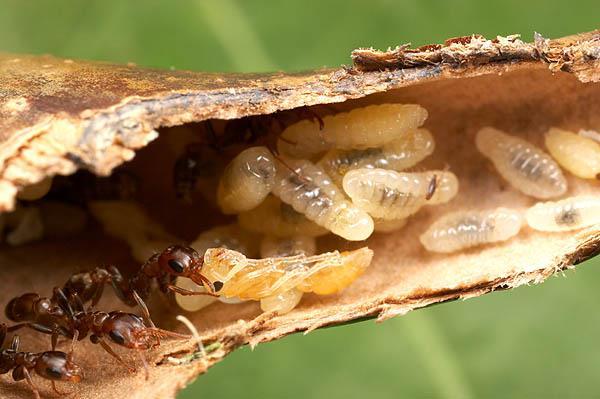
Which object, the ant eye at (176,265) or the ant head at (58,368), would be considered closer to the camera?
the ant head at (58,368)

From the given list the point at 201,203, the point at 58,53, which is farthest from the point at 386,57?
the point at 58,53

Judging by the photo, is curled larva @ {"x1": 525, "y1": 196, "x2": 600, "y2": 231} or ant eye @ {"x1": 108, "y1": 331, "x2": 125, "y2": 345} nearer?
ant eye @ {"x1": 108, "y1": 331, "x2": 125, "y2": 345}

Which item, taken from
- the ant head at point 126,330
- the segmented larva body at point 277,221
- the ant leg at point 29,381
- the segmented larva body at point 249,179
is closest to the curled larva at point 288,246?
the segmented larva body at point 277,221

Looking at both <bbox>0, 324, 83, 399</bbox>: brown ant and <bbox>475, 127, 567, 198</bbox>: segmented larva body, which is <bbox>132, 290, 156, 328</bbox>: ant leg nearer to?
<bbox>0, 324, 83, 399</bbox>: brown ant

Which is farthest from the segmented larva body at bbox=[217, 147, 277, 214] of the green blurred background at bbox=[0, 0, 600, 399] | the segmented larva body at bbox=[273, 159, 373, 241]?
the green blurred background at bbox=[0, 0, 600, 399]

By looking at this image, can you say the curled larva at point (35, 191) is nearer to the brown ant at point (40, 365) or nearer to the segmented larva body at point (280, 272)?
the brown ant at point (40, 365)

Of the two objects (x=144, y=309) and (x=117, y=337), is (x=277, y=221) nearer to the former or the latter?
(x=144, y=309)
